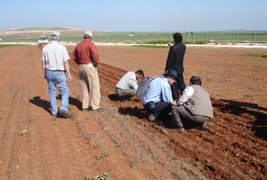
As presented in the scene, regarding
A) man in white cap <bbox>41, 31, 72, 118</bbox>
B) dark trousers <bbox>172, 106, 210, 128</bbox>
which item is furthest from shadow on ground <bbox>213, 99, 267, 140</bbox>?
man in white cap <bbox>41, 31, 72, 118</bbox>

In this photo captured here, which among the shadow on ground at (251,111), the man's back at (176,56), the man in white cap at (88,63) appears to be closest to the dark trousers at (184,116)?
the shadow on ground at (251,111)

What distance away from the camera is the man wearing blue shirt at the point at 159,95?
225 inches

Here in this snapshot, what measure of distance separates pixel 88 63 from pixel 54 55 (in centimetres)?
84

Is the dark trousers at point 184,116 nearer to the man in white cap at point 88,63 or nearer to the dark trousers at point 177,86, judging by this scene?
the dark trousers at point 177,86

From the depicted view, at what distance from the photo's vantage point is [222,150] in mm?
4672

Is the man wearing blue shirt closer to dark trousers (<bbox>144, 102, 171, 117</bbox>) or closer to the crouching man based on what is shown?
dark trousers (<bbox>144, 102, 171, 117</bbox>)

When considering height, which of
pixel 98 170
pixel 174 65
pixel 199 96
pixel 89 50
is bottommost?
pixel 98 170

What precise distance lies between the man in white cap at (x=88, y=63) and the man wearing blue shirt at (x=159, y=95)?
1.52 metres

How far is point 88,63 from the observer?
6.52m

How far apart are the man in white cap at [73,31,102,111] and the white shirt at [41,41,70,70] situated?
48 cm

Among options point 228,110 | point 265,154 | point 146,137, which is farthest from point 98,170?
point 228,110

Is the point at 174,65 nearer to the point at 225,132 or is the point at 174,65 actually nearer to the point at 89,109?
the point at 225,132

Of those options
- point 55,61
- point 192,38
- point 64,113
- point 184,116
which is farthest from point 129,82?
point 192,38

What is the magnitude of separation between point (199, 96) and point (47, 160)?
2.95 meters
